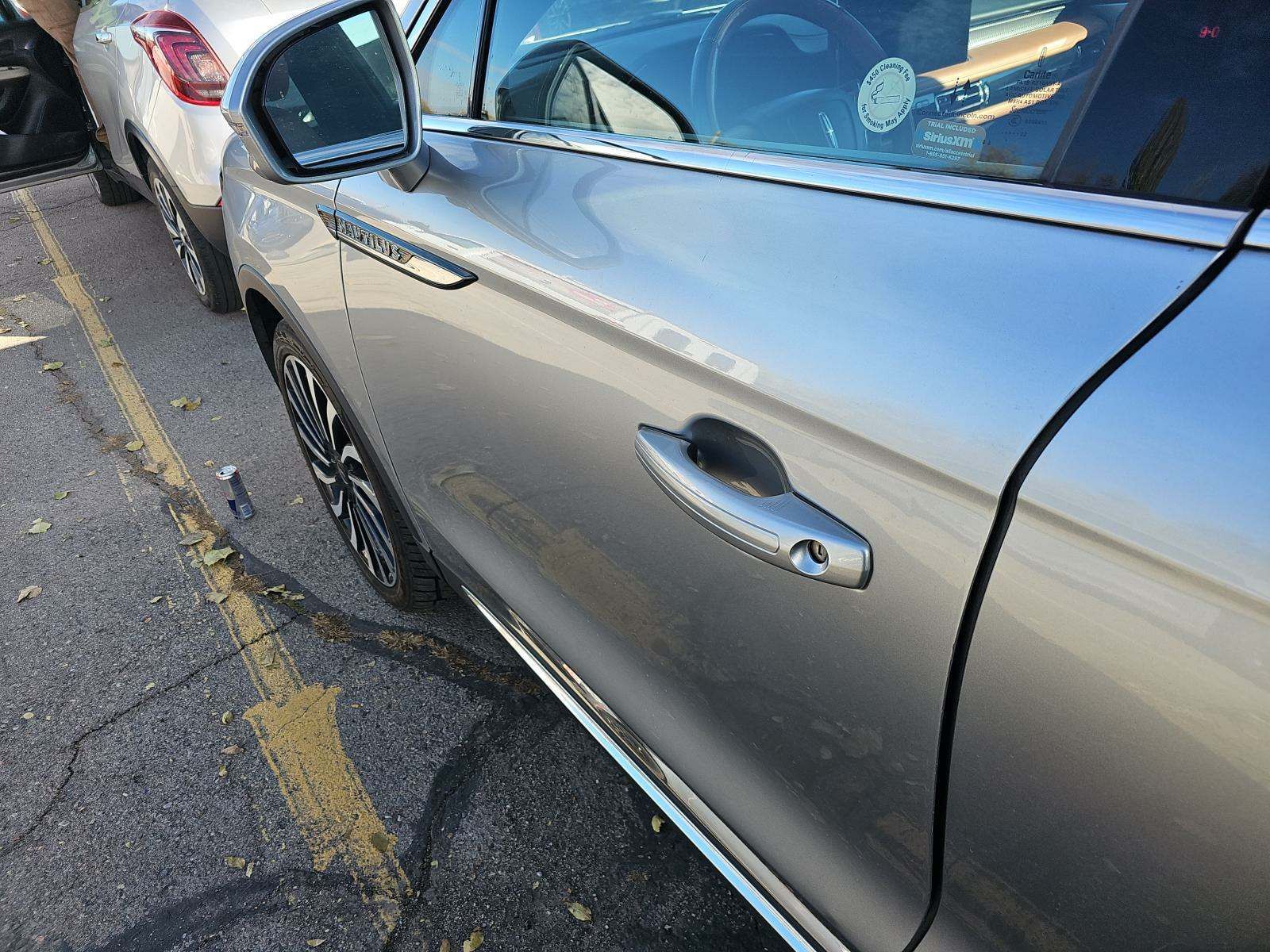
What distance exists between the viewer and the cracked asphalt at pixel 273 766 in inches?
76.4

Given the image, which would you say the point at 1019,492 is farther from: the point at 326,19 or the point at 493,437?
the point at 326,19

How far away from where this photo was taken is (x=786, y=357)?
3.31 ft

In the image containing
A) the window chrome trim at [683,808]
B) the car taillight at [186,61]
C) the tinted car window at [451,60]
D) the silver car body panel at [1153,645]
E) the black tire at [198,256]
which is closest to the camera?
the silver car body panel at [1153,645]

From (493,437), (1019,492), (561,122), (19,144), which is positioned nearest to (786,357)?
(1019,492)

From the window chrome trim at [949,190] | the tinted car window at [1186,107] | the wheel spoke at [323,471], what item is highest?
the tinted car window at [1186,107]

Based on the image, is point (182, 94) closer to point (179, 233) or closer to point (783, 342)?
point (179, 233)

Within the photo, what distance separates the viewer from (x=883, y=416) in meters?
0.92

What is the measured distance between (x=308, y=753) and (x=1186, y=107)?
7.67 feet

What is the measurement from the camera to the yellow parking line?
2049 mm

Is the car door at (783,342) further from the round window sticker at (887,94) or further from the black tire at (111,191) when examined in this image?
the black tire at (111,191)

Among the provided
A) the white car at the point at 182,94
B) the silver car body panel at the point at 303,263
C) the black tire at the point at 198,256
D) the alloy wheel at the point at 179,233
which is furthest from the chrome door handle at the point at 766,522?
the alloy wheel at the point at 179,233

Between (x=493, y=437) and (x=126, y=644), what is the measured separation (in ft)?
6.07

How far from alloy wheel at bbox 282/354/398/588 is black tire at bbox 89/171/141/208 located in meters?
5.29

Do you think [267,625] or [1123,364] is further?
[267,625]
